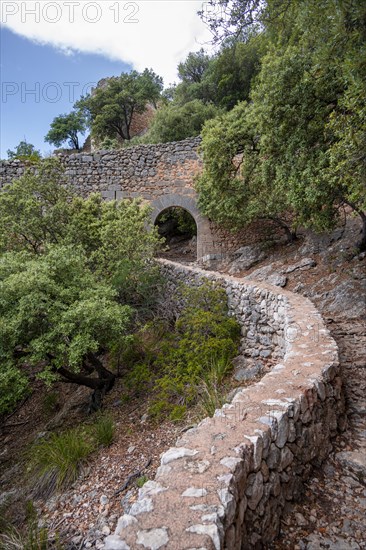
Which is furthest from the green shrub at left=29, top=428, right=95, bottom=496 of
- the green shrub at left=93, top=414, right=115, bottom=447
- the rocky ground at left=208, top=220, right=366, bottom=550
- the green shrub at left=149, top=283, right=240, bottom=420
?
the rocky ground at left=208, top=220, right=366, bottom=550

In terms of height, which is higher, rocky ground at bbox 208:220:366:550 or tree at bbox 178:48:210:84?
tree at bbox 178:48:210:84

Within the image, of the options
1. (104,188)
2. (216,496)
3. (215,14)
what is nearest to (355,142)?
(215,14)

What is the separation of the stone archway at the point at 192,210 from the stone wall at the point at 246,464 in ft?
25.8

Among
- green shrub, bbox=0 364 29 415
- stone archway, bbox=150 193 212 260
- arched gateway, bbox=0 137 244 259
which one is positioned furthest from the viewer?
arched gateway, bbox=0 137 244 259

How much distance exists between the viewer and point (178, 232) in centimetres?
1517

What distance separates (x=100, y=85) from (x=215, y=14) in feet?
78.1

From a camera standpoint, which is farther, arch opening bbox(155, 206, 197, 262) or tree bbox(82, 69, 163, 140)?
tree bbox(82, 69, 163, 140)

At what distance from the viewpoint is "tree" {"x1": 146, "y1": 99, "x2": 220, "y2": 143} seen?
15.1 m

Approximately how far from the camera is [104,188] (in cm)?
1159

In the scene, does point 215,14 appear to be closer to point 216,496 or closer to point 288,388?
point 288,388

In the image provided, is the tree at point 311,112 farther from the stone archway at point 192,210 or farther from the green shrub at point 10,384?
the green shrub at point 10,384

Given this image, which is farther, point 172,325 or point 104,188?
point 104,188

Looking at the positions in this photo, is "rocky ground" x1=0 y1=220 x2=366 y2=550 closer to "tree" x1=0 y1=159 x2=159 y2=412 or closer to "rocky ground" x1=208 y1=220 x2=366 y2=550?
"rocky ground" x1=208 y1=220 x2=366 y2=550

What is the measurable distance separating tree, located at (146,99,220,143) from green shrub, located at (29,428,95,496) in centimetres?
1389
